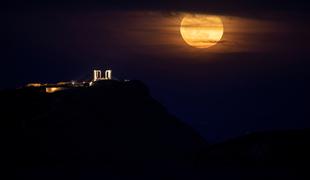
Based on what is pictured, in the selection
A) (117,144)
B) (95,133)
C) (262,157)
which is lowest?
(262,157)

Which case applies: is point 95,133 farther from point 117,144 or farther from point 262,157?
point 262,157

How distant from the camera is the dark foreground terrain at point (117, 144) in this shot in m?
71.1

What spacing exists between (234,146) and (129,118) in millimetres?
20032

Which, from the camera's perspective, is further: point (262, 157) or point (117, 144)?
point (117, 144)

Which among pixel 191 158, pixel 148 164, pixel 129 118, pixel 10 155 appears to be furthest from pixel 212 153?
pixel 10 155

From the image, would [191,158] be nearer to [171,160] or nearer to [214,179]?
[171,160]

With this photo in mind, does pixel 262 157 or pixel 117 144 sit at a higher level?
pixel 117 144

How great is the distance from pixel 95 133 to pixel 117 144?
340cm

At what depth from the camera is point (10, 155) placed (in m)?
78.1

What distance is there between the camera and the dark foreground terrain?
233 ft

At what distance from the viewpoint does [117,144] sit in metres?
84.5

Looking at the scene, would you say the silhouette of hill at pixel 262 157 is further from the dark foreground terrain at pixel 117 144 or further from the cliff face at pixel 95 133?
the cliff face at pixel 95 133

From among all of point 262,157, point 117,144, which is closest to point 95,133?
point 117,144

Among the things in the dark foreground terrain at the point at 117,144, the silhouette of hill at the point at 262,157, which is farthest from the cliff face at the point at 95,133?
the silhouette of hill at the point at 262,157
